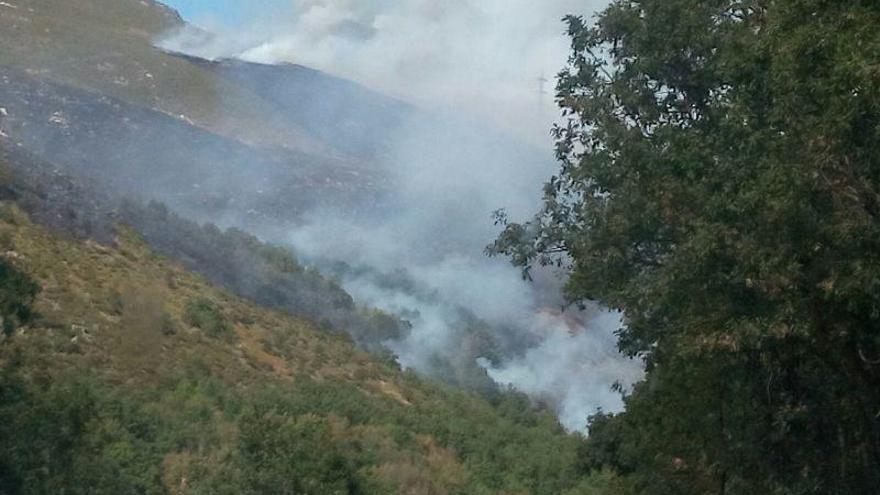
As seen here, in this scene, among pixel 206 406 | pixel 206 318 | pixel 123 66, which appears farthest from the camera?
pixel 123 66

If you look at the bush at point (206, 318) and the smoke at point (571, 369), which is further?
the smoke at point (571, 369)

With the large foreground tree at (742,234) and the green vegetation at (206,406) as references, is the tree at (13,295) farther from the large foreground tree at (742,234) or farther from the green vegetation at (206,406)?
the large foreground tree at (742,234)

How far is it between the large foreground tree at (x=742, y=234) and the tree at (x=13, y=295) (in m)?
8.39

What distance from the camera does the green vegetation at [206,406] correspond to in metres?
19.6

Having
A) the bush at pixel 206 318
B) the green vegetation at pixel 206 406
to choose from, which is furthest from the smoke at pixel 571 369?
the bush at pixel 206 318

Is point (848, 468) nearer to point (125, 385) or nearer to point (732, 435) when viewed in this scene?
point (732, 435)

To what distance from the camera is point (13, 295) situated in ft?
58.1

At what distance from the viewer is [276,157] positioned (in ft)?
231

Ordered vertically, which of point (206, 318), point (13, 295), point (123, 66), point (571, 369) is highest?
point (123, 66)

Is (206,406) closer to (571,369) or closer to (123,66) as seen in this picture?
(571,369)

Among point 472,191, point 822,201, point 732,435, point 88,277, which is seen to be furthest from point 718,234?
point 472,191

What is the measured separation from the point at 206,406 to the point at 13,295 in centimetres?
1127

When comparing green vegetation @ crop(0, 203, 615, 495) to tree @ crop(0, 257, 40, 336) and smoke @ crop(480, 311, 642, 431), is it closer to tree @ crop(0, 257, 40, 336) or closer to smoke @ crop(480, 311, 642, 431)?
tree @ crop(0, 257, 40, 336)

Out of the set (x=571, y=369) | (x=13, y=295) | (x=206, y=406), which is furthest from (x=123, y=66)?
(x=13, y=295)
